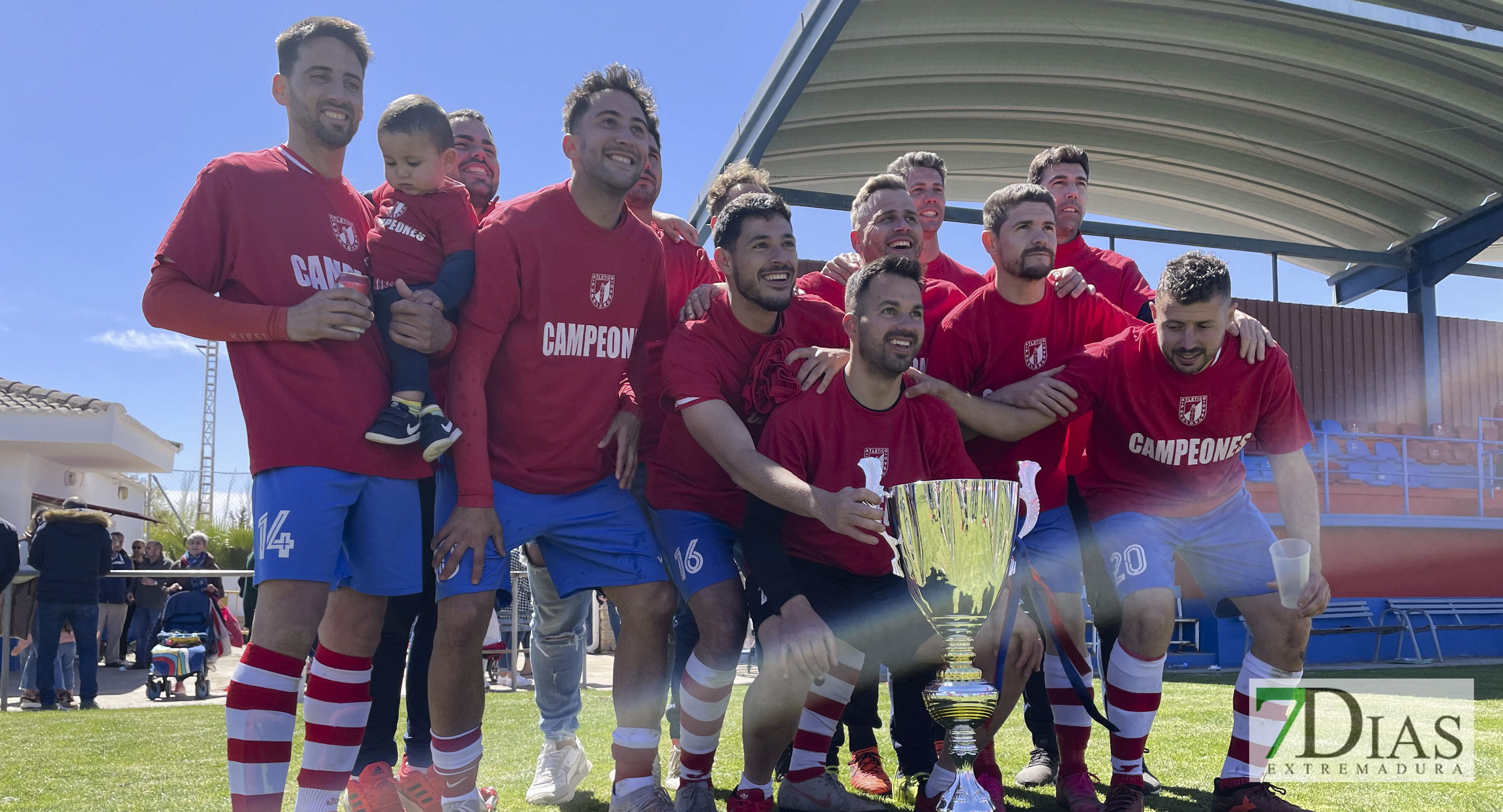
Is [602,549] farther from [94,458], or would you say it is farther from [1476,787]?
[94,458]

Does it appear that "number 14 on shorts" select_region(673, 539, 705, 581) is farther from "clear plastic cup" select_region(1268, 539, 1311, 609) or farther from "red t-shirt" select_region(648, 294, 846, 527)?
"clear plastic cup" select_region(1268, 539, 1311, 609)

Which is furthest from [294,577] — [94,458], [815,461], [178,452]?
[178,452]

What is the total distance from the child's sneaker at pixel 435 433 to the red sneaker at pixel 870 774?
2215mm

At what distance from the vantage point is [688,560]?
3.49m

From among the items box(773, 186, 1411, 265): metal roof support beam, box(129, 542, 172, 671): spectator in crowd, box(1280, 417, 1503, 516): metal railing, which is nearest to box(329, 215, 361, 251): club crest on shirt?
box(129, 542, 172, 671): spectator in crowd

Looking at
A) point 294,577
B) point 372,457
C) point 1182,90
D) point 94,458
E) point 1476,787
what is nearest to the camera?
point 294,577

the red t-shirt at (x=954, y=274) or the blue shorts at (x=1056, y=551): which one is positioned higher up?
the red t-shirt at (x=954, y=274)

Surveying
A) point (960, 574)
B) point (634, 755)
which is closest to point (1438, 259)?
point (960, 574)

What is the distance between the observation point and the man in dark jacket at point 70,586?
9594 mm

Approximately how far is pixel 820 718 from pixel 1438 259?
65.0 ft

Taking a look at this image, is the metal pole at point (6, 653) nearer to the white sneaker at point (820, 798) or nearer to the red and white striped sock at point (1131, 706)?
the white sneaker at point (820, 798)

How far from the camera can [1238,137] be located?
15.2 meters

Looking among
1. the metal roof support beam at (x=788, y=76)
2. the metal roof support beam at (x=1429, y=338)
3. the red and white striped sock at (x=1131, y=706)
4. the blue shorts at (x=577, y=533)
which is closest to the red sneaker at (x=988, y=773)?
the red and white striped sock at (x=1131, y=706)

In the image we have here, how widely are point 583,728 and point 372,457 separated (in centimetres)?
425
